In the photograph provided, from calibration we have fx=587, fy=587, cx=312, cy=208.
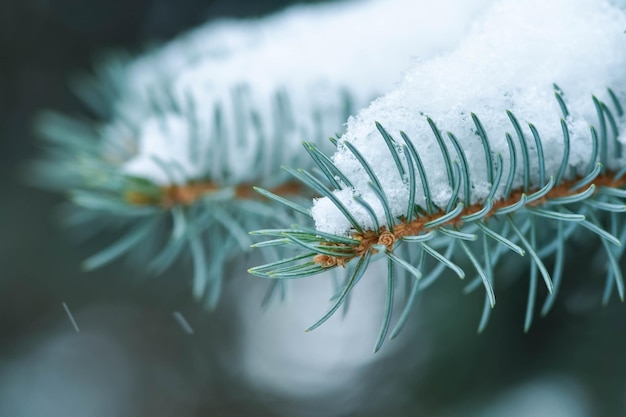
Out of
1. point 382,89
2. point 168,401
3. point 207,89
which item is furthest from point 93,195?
point 168,401

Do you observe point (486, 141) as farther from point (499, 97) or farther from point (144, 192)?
point (144, 192)

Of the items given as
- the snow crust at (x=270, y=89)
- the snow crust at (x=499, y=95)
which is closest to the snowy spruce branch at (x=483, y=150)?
the snow crust at (x=499, y=95)

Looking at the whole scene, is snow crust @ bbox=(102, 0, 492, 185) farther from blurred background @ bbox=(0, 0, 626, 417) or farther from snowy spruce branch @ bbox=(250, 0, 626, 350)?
blurred background @ bbox=(0, 0, 626, 417)

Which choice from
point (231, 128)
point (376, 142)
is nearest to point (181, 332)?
point (231, 128)

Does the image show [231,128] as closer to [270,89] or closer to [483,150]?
[270,89]

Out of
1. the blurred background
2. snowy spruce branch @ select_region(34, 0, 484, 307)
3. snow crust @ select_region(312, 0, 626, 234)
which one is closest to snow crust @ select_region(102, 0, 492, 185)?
snowy spruce branch @ select_region(34, 0, 484, 307)

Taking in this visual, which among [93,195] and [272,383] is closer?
[93,195]

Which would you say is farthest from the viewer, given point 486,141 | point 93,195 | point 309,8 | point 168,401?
point 168,401
